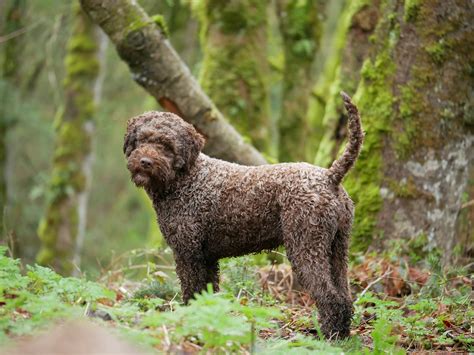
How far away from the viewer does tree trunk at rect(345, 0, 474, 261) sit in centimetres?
768

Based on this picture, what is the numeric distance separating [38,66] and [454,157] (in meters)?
11.2

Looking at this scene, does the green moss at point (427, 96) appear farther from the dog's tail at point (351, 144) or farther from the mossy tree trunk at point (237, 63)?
the mossy tree trunk at point (237, 63)

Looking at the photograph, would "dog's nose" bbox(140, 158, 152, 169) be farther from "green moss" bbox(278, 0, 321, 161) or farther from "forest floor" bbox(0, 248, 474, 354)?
"green moss" bbox(278, 0, 321, 161)

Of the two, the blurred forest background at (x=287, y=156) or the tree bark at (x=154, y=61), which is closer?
the blurred forest background at (x=287, y=156)

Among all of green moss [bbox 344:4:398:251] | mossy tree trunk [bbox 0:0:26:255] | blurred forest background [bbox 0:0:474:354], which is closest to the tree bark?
blurred forest background [bbox 0:0:474:354]

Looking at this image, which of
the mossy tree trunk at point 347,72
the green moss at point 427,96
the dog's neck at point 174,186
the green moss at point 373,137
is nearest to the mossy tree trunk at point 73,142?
the mossy tree trunk at point 347,72

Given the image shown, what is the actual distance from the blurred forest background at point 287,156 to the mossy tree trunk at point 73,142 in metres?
0.03

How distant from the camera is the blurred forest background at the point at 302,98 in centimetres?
771

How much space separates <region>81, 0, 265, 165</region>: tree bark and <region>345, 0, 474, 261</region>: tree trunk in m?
2.12

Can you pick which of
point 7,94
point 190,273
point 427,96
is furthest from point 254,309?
point 7,94

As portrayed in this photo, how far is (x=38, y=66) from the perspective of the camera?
15.9 meters

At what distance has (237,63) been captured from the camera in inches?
446

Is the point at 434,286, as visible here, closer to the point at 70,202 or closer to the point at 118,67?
the point at 70,202

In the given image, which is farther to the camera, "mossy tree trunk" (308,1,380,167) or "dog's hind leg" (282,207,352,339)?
"mossy tree trunk" (308,1,380,167)
